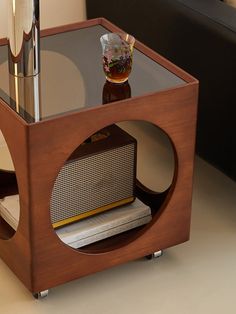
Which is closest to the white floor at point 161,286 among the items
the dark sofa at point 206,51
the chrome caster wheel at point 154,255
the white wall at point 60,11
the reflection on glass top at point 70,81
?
the chrome caster wheel at point 154,255

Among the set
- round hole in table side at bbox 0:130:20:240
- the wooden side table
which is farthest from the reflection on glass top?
round hole in table side at bbox 0:130:20:240

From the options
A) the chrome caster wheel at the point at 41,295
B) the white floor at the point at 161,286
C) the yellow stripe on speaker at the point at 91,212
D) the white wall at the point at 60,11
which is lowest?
the white floor at the point at 161,286

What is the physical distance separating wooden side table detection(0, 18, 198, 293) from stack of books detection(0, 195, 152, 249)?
0.08 feet

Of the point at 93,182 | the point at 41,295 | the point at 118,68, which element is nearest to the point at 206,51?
the point at 118,68

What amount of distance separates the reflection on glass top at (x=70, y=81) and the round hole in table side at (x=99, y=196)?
0.17 metres

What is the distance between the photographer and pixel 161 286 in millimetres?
2289

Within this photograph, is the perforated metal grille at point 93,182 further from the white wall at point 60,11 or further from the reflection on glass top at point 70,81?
the white wall at point 60,11

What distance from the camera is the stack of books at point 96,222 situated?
88.2 inches

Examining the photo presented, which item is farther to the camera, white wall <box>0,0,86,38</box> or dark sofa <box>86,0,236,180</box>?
white wall <box>0,0,86,38</box>

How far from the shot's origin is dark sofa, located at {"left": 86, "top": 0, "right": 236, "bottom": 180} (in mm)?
2365

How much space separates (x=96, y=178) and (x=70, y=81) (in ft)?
0.85

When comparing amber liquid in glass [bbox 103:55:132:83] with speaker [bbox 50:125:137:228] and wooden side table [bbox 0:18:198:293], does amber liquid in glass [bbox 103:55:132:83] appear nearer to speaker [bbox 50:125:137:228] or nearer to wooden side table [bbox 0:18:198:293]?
wooden side table [bbox 0:18:198:293]

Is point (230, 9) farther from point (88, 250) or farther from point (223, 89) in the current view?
point (88, 250)

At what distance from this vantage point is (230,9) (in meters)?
2.46
